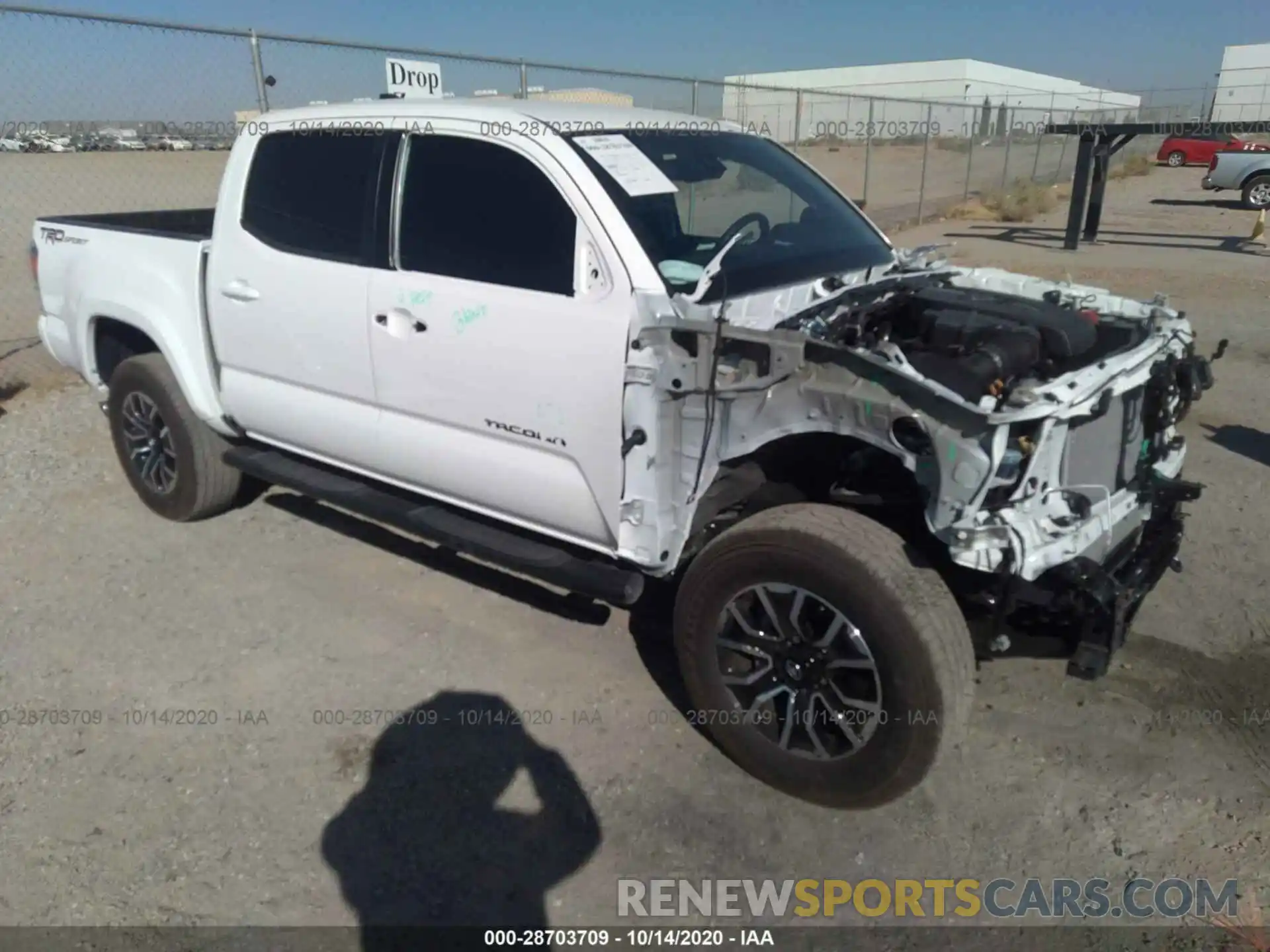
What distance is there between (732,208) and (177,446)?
9.95ft

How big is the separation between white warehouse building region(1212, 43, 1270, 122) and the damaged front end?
41999 millimetres

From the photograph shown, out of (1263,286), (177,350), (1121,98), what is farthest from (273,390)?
(1121,98)

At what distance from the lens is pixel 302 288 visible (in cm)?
407

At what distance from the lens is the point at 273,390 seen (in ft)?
14.4

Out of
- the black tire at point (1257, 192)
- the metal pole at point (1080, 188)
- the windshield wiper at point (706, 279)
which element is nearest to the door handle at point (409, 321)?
the windshield wiper at point (706, 279)

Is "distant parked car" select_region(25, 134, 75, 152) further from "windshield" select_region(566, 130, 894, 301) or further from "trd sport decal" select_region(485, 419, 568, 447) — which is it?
"trd sport decal" select_region(485, 419, 568, 447)

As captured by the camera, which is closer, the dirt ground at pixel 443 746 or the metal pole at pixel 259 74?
the dirt ground at pixel 443 746

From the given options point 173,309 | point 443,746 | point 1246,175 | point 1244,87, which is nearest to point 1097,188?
point 1246,175

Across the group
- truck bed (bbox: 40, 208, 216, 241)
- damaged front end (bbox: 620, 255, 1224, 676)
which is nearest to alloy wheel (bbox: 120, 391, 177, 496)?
truck bed (bbox: 40, 208, 216, 241)

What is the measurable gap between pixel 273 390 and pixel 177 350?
70 centimetres

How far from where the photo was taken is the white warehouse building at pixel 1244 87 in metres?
44.0

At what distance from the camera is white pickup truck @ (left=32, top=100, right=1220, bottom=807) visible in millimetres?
2771

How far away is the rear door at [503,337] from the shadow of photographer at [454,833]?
0.82 metres

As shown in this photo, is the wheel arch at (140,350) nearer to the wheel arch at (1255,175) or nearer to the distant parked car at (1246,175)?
the distant parked car at (1246,175)
